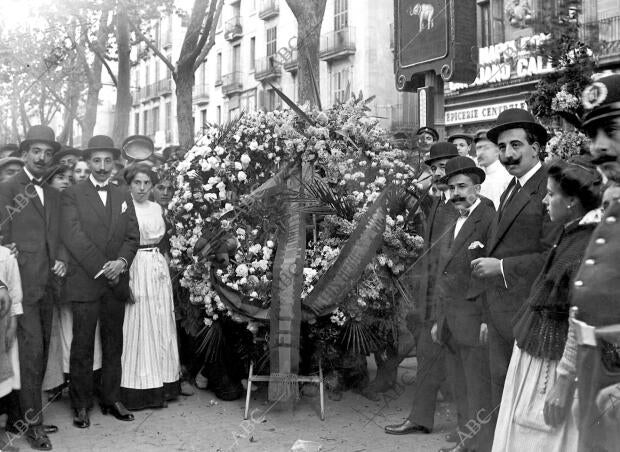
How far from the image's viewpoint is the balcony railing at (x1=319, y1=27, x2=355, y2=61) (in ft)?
89.4

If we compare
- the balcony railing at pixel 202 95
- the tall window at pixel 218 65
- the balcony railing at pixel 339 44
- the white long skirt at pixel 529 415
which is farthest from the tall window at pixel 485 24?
the white long skirt at pixel 529 415

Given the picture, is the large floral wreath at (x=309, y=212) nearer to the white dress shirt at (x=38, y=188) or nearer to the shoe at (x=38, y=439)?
the white dress shirt at (x=38, y=188)

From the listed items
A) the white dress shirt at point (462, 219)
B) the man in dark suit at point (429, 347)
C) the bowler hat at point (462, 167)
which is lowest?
the man in dark suit at point (429, 347)

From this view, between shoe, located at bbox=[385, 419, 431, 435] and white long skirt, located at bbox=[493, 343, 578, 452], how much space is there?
6.58ft

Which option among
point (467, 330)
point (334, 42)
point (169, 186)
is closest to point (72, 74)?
point (334, 42)

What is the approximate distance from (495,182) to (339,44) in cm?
2236

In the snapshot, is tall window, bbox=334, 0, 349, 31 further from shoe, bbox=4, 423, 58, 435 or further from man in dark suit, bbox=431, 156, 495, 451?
shoe, bbox=4, 423, 58, 435

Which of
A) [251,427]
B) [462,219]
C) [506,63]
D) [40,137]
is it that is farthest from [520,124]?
[506,63]

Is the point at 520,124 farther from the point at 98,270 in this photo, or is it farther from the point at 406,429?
the point at 98,270

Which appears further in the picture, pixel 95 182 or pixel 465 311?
pixel 95 182

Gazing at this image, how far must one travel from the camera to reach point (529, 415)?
331 cm

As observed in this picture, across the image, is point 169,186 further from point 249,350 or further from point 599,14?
point 599,14

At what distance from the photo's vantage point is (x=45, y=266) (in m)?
5.68

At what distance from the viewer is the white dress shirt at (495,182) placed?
6043 millimetres
